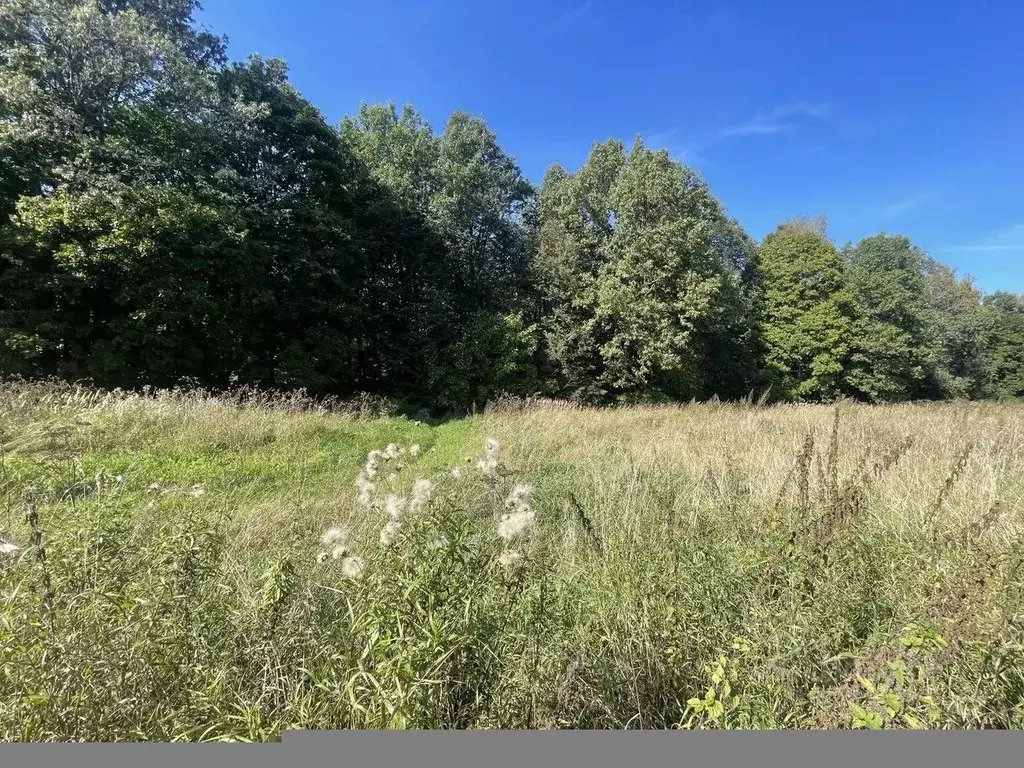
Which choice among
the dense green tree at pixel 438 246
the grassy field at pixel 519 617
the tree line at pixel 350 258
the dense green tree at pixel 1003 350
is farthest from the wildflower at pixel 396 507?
the dense green tree at pixel 1003 350

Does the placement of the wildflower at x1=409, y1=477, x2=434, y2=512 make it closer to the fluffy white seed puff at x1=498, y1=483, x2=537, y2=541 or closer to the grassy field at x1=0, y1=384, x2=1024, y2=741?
the grassy field at x1=0, y1=384, x2=1024, y2=741

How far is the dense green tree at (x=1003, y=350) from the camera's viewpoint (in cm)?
3513

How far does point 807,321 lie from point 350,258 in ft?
69.6

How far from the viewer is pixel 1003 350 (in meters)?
35.9

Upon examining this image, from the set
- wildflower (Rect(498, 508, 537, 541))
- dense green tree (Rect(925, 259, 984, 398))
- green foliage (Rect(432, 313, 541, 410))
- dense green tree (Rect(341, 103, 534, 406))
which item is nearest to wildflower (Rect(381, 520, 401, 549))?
wildflower (Rect(498, 508, 537, 541))

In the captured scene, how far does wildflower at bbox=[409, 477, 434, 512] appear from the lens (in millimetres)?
2081

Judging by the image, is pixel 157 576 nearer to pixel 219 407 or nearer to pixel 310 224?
pixel 219 407

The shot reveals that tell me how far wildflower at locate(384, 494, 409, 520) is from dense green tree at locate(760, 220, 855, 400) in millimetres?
24724

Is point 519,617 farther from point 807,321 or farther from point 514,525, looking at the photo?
point 807,321

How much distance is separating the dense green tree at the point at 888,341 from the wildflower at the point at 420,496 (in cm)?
2684

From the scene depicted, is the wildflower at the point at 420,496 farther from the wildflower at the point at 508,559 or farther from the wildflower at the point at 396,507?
the wildflower at the point at 508,559

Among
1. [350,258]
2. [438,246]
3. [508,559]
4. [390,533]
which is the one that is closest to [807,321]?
[438,246]

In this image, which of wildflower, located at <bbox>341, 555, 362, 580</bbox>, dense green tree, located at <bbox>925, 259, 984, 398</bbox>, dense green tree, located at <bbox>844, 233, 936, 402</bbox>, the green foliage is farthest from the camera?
dense green tree, located at <bbox>925, 259, 984, 398</bbox>

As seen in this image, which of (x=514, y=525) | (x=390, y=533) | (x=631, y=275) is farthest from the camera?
(x=631, y=275)
